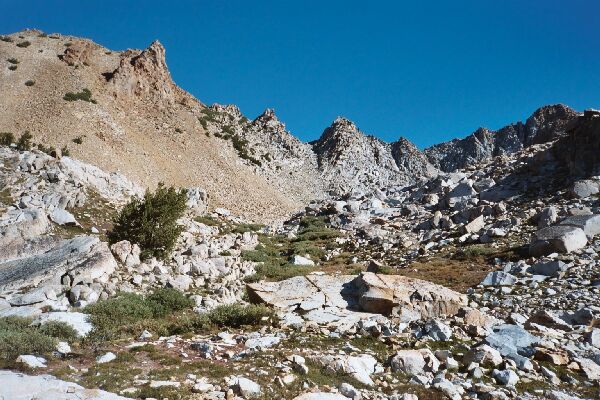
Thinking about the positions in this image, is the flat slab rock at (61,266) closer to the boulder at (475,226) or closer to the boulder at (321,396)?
the boulder at (321,396)

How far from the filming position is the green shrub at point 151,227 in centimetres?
1789

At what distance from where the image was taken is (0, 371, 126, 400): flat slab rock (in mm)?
6117

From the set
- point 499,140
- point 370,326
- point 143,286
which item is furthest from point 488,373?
point 499,140

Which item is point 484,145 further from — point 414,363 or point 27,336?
point 27,336

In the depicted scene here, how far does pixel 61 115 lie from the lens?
3825 centimetres

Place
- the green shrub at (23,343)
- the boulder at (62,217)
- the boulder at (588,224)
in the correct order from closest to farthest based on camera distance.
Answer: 1. the green shrub at (23,343)
2. the boulder at (588,224)
3. the boulder at (62,217)

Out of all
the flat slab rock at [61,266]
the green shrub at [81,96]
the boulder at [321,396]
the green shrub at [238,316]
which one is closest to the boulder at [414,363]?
the boulder at [321,396]

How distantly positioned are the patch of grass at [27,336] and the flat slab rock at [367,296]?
5350 mm

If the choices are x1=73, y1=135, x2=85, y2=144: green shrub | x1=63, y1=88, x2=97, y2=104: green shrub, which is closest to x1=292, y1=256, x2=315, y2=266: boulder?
x1=73, y1=135, x2=85, y2=144: green shrub

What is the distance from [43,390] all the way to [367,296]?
8.37 meters

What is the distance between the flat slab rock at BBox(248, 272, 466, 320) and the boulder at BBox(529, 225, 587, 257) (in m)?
6.60

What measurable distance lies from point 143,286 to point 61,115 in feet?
104

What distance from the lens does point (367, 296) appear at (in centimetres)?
1212

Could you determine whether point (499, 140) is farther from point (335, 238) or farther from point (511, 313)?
point (511, 313)
